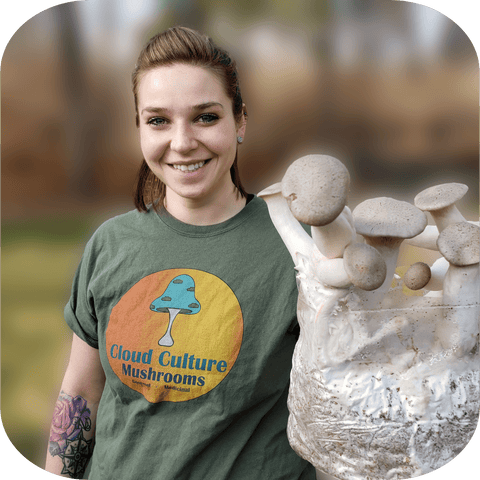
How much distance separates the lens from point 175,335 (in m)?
0.74

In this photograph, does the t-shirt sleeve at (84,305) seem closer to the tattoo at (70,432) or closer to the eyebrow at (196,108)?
the tattoo at (70,432)

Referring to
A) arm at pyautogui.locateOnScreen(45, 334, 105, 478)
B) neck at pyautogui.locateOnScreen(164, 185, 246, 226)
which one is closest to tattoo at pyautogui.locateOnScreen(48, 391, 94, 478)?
arm at pyautogui.locateOnScreen(45, 334, 105, 478)

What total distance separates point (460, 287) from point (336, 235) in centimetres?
16

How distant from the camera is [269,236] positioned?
2.52 feet

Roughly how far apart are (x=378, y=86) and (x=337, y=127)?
74mm

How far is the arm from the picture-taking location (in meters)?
0.86

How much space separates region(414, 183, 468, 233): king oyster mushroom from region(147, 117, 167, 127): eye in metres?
0.35

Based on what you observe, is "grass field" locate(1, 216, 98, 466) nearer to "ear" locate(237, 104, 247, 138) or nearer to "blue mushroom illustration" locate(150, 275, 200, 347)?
"blue mushroom illustration" locate(150, 275, 200, 347)

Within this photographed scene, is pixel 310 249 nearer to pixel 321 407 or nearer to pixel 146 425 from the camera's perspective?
pixel 321 407

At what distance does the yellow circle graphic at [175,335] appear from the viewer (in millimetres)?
719

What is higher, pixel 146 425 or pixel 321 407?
pixel 321 407

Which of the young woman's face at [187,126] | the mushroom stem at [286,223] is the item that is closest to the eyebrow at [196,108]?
the young woman's face at [187,126]

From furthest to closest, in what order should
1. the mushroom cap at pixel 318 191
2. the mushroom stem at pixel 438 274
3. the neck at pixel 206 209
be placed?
the neck at pixel 206 209 → the mushroom stem at pixel 438 274 → the mushroom cap at pixel 318 191

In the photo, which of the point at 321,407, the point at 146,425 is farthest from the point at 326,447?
the point at 146,425
